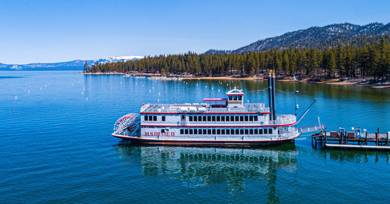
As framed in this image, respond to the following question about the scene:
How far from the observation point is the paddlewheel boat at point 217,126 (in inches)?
1992

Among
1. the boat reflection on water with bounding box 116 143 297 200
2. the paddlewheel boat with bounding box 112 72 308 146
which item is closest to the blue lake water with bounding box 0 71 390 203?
the boat reflection on water with bounding box 116 143 297 200

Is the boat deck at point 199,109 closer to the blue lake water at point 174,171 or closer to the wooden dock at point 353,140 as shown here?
the blue lake water at point 174,171

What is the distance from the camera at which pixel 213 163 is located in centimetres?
4506

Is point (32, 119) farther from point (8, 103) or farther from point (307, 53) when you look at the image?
point (307, 53)

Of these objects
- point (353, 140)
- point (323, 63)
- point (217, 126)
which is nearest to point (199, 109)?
point (217, 126)

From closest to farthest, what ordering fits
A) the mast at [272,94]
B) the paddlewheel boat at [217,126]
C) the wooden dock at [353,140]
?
1. the wooden dock at [353,140]
2. the paddlewheel boat at [217,126]
3. the mast at [272,94]

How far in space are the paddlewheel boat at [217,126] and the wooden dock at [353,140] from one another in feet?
12.2

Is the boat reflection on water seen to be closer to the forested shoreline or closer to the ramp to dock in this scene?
the ramp to dock

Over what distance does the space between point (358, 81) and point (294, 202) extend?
107 m

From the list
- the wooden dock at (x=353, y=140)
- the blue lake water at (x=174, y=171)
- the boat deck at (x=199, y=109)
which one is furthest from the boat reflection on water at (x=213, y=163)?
the boat deck at (x=199, y=109)

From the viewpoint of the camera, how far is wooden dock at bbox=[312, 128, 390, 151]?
47531 millimetres

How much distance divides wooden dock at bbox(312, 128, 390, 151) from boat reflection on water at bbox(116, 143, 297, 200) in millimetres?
4399

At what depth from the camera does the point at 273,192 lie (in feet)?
117

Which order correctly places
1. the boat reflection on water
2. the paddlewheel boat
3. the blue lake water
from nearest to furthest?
the blue lake water → the boat reflection on water → the paddlewheel boat
